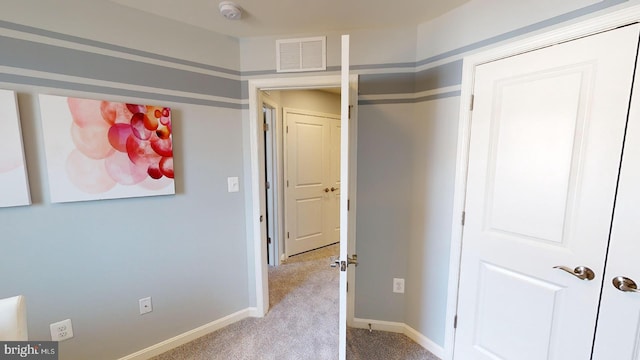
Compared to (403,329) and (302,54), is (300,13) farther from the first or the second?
(403,329)

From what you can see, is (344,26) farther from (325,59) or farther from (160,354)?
(160,354)

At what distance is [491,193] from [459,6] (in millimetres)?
1166

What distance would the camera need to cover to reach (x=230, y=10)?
155 centimetres

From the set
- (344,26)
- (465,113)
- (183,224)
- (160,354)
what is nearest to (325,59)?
(344,26)

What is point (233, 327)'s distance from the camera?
2.10 meters

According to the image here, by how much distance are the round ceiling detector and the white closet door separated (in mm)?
1986

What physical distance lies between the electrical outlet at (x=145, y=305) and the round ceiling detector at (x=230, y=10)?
202cm

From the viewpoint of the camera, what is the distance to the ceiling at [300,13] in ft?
4.98

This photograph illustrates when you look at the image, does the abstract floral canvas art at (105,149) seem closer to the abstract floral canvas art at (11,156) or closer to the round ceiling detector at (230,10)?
the abstract floral canvas art at (11,156)

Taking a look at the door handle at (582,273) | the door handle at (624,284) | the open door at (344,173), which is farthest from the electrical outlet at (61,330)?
the door handle at (624,284)

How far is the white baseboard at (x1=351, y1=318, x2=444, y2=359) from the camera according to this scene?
179 centimetres

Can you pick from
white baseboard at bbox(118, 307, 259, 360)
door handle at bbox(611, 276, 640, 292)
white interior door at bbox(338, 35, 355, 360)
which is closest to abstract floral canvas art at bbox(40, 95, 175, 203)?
white baseboard at bbox(118, 307, 259, 360)

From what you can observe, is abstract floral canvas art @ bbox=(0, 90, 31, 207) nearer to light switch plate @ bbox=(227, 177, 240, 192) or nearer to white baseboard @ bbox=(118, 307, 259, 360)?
light switch plate @ bbox=(227, 177, 240, 192)

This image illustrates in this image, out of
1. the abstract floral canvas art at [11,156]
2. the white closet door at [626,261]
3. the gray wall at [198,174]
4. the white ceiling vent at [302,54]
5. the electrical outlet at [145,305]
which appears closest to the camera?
the white closet door at [626,261]
